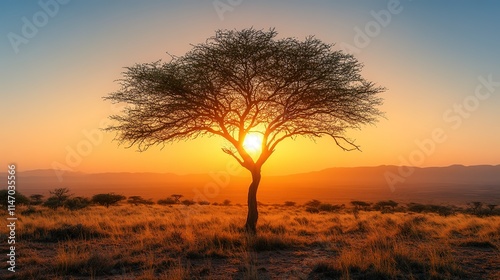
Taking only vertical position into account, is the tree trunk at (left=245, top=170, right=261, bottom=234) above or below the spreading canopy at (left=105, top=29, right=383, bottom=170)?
below

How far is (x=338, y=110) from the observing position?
51.9 feet

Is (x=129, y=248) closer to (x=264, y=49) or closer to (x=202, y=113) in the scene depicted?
(x=202, y=113)

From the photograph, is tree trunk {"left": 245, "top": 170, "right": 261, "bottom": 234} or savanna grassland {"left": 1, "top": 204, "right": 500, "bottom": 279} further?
tree trunk {"left": 245, "top": 170, "right": 261, "bottom": 234}

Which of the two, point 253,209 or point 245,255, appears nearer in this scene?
point 245,255

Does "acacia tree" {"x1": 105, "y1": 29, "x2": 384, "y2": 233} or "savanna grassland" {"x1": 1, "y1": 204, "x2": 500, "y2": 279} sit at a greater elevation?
"acacia tree" {"x1": 105, "y1": 29, "x2": 384, "y2": 233}

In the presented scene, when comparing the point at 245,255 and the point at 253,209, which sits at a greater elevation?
the point at 253,209

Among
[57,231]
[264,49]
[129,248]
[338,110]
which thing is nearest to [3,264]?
[129,248]

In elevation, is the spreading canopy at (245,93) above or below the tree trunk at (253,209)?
above

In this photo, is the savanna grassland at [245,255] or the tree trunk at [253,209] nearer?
the savanna grassland at [245,255]

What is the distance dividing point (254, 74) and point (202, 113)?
2.85 m

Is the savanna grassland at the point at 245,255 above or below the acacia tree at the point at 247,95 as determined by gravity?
below

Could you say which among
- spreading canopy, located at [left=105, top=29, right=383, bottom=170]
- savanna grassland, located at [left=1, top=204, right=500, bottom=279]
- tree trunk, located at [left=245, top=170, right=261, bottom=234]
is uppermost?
spreading canopy, located at [left=105, top=29, right=383, bottom=170]

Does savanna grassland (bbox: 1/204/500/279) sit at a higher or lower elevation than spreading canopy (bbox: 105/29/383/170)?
lower

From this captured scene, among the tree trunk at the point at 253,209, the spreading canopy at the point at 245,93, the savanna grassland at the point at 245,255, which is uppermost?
the spreading canopy at the point at 245,93
